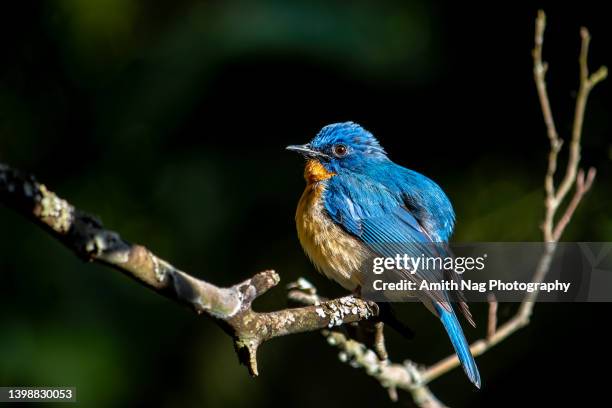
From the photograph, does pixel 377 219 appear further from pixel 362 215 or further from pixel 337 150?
pixel 337 150

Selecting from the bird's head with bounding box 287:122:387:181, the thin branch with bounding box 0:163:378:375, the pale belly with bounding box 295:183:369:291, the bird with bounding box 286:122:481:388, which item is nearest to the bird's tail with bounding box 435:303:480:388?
the bird with bounding box 286:122:481:388

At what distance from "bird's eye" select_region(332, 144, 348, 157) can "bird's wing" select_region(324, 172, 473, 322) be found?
14 cm

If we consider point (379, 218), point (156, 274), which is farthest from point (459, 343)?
point (156, 274)

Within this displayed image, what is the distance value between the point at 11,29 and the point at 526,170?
3.76 meters

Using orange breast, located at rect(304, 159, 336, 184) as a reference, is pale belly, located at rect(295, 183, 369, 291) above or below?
below

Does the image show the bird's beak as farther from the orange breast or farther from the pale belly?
the pale belly

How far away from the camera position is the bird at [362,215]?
3902 mm

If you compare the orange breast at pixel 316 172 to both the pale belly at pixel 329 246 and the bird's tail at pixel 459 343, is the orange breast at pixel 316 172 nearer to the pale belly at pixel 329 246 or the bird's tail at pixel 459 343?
the pale belly at pixel 329 246

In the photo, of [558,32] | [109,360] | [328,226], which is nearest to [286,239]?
[109,360]

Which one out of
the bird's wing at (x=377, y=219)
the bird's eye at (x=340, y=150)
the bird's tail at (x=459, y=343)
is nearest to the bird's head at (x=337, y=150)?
the bird's eye at (x=340, y=150)

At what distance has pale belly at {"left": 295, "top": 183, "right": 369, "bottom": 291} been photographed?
3.90 metres

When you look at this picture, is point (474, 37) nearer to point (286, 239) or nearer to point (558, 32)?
point (558, 32)

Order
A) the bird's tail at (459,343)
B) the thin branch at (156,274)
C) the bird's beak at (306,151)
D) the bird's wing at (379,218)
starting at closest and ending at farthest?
1. the thin branch at (156,274)
2. the bird's tail at (459,343)
3. the bird's wing at (379,218)
4. the bird's beak at (306,151)

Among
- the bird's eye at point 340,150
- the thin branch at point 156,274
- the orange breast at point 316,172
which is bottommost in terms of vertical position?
the thin branch at point 156,274
